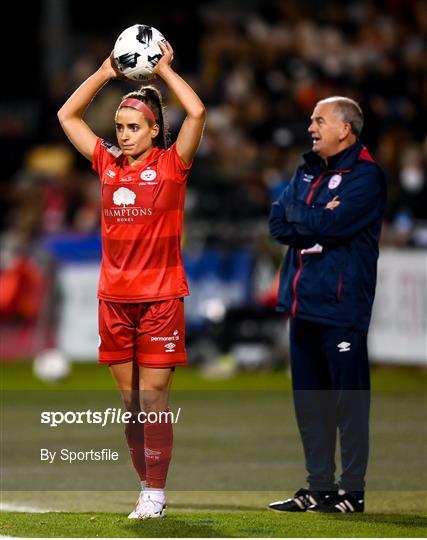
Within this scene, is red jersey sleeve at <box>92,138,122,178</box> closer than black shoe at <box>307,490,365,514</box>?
Yes

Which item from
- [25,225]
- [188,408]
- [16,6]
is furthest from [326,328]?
[16,6]

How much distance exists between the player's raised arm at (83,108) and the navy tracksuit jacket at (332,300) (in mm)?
1324

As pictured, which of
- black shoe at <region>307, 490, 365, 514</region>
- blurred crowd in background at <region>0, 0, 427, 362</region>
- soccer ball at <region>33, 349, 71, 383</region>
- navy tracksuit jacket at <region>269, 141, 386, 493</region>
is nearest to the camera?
black shoe at <region>307, 490, 365, 514</region>

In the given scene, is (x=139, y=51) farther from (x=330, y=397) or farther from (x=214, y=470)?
(x=214, y=470)

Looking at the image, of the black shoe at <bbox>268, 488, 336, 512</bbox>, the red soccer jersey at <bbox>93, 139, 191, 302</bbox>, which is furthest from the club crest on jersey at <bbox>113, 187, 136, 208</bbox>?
the black shoe at <bbox>268, 488, 336, 512</bbox>

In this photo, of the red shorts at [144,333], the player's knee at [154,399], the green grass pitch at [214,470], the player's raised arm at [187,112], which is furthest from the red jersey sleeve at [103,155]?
the green grass pitch at [214,470]

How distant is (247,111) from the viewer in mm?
21641

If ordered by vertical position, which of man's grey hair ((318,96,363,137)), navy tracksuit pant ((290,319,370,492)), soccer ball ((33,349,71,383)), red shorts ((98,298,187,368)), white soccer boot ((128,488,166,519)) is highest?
man's grey hair ((318,96,363,137))

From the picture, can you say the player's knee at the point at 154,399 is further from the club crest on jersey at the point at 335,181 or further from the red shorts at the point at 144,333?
the club crest on jersey at the point at 335,181

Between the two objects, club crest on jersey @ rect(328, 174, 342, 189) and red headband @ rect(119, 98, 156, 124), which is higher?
red headband @ rect(119, 98, 156, 124)

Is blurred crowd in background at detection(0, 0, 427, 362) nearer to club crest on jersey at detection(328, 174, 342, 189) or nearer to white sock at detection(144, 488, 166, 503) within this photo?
club crest on jersey at detection(328, 174, 342, 189)

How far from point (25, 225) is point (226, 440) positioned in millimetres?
8117

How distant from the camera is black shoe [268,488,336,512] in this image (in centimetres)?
800

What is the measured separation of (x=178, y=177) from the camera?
24.1 ft
